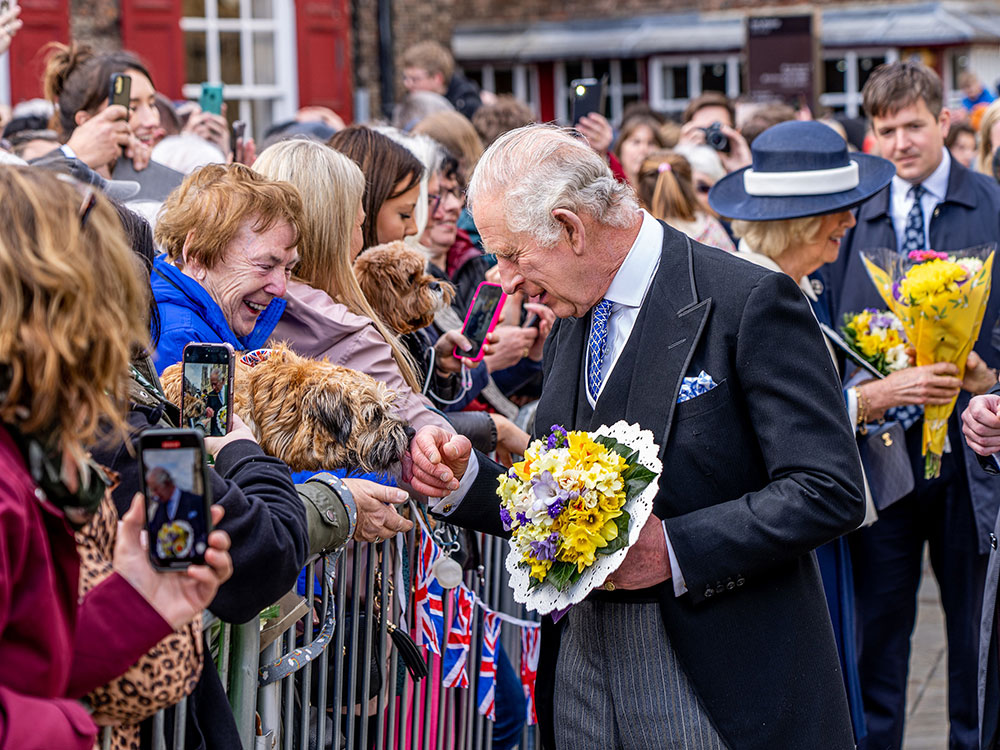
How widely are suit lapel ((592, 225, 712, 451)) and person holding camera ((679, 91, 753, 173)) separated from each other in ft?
14.8

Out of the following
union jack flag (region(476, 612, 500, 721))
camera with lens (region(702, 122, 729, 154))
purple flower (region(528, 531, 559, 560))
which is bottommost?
union jack flag (region(476, 612, 500, 721))

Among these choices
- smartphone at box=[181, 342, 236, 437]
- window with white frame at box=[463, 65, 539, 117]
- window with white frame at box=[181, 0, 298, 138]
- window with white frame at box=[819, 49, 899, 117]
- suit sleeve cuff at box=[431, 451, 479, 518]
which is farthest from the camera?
window with white frame at box=[463, 65, 539, 117]

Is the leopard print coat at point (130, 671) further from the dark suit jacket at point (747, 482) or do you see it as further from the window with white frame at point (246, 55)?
the window with white frame at point (246, 55)

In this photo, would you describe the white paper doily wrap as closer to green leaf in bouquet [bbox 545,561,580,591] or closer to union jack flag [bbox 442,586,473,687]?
green leaf in bouquet [bbox 545,561,580,591]

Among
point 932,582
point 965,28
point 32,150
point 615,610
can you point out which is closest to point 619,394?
point 615,610

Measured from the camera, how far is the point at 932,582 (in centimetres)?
784

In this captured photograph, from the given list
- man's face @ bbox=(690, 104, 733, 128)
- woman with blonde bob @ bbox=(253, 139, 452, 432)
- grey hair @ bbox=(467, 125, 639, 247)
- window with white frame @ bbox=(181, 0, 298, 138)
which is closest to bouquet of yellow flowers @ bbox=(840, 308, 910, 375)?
woman with blonde bob @ bbox=(253, 139, 452, 432)

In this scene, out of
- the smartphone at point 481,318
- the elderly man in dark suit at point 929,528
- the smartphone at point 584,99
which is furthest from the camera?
the smartphone at point 584,99

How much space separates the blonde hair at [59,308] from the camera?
5.23ft

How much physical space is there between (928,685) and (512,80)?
2009cm

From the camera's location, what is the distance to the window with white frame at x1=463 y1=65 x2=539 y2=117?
24484 millimetres

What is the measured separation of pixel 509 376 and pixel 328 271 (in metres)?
1.52

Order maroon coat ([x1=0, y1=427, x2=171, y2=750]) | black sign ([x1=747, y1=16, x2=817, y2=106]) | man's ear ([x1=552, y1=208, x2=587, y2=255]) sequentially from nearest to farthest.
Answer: maroon coat ([x1=0, y1=427, x2=171, y2=750])
man's ear ([x1=552, y1=208, x2=587, y2=255])
black sign ([x1=747, y1=16, x2=817, y2=106])

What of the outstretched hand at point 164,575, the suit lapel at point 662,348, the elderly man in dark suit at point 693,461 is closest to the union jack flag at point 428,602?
the elderly man in dark suit at point 693,461
